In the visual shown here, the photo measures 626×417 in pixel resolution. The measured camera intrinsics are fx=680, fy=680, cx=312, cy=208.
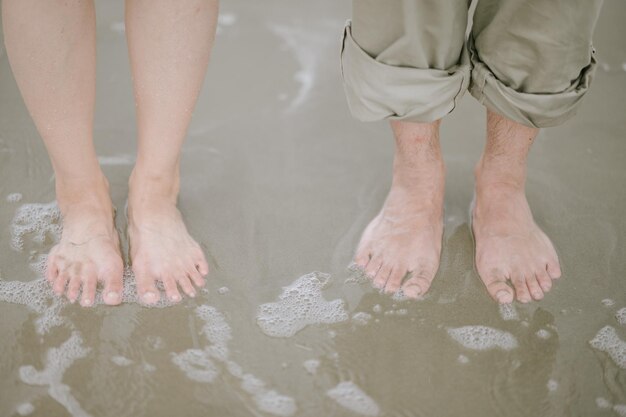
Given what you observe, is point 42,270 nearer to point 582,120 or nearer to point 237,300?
point 237,300

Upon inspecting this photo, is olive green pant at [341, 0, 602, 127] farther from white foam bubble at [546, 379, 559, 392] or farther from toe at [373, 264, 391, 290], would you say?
white foam bubble at [546, 379, 559, 392]

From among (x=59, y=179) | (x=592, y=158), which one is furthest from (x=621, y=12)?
(x=59, y=179)

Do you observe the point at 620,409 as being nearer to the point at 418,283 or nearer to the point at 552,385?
the point at 552,385

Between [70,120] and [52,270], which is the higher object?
[70,120]

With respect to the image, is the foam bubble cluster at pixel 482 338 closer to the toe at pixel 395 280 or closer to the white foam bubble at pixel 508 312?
the white foam bubble at pixel 508 312

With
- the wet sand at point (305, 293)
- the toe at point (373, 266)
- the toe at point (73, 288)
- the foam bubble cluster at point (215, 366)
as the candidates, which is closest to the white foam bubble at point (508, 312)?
the wet sand at point (305, 293)

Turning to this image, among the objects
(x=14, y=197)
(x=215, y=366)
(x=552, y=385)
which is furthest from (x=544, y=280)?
(x=14, y=197)

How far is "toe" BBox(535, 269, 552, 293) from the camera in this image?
1513mm

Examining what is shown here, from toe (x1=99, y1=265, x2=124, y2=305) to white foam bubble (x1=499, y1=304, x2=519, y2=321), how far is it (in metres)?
0.83

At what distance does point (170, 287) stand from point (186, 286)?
0.03 m

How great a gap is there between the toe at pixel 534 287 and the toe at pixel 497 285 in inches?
1.8

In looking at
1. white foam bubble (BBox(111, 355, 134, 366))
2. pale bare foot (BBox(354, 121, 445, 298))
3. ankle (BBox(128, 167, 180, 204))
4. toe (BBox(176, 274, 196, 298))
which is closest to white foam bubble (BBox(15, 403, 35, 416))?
white foam bubble (BBox(111, 355, 134, 366))

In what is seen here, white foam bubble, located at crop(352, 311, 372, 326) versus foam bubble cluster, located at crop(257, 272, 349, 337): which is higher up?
white foam bubble, located at crop(352, 311, 372, 326)

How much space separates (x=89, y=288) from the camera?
1.47 m
